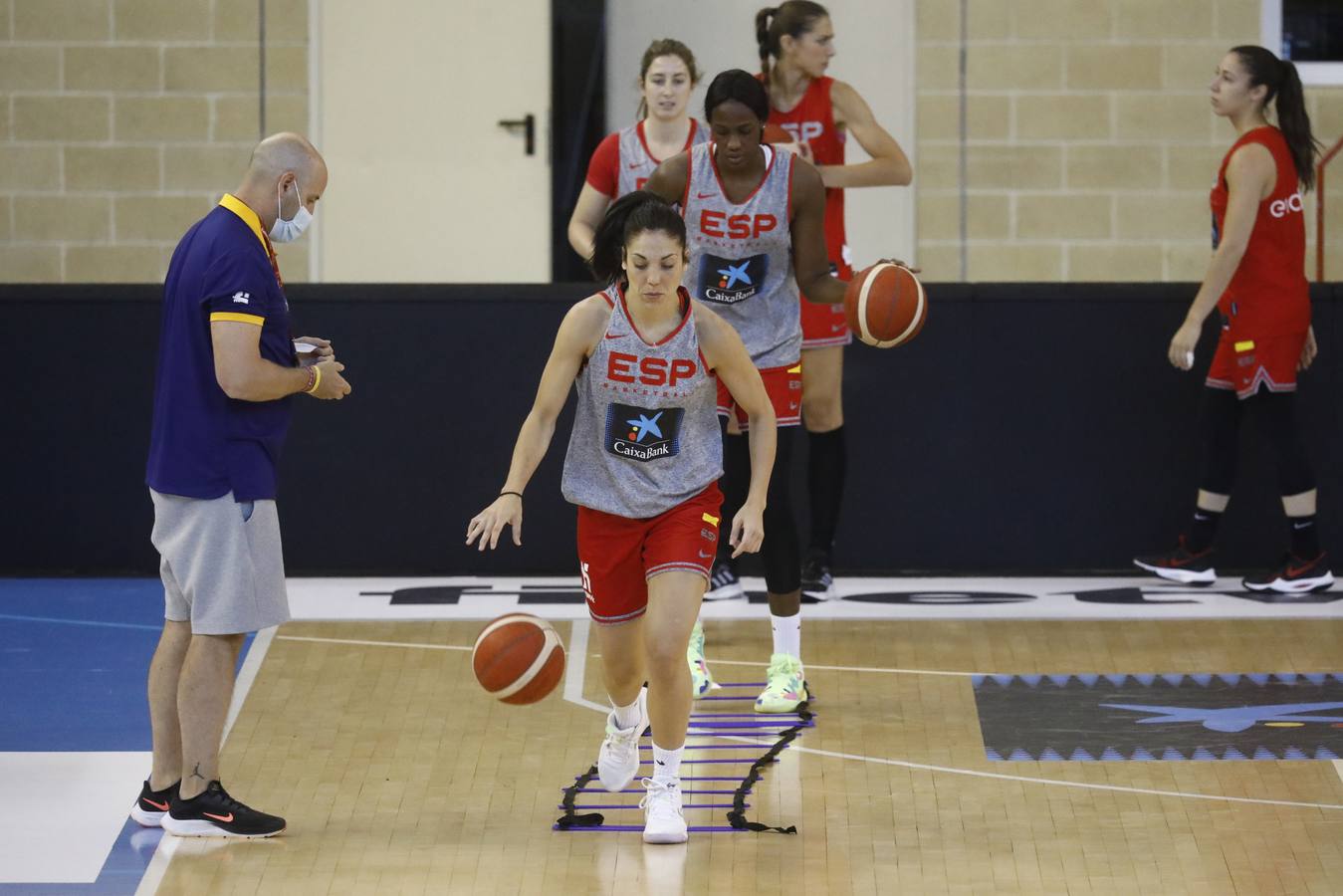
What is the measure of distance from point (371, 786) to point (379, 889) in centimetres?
73

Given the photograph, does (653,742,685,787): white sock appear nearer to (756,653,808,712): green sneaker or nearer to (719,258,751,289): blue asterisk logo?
(756,653,808,712): green sneaker

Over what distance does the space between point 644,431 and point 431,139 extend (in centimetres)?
370

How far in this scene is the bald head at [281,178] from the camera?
171 inches

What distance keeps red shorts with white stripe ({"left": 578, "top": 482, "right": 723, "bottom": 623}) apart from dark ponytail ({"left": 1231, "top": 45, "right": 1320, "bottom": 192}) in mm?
3183

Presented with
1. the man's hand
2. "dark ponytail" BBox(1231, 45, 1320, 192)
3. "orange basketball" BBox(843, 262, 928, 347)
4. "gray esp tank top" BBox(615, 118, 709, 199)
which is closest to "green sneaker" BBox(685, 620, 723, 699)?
"orange basketball" BBox(843, 262, 928, 347)

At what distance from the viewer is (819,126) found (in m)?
6.62

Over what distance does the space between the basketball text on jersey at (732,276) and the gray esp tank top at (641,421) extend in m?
1.00

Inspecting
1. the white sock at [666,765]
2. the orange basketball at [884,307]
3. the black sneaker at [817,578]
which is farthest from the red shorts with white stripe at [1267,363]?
the white sock at [666,765]

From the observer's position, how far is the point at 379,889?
4133 mm

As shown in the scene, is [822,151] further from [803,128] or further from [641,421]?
[641,421]

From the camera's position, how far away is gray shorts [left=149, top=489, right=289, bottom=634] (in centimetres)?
431

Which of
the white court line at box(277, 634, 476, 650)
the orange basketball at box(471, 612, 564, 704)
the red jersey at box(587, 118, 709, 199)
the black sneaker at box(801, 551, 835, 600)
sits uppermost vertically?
the red jersey at box(587, 118, 709, 199)

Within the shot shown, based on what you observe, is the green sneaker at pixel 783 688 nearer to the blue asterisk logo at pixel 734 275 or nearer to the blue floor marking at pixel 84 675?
the blue asterisk logo at pixel 734 275

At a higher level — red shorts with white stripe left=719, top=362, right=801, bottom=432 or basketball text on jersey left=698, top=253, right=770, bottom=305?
basketball text on jersey left=698, top=253, right=770, bottom=305
